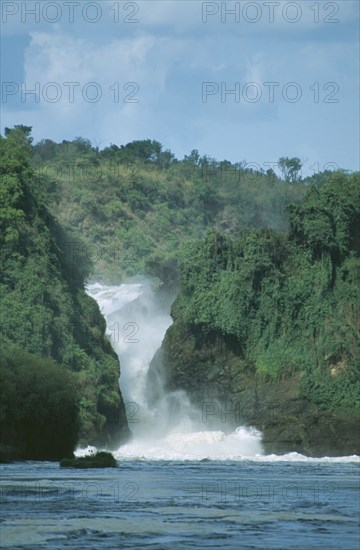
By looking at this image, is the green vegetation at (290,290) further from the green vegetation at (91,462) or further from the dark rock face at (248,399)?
the green vegetation at (91,462)

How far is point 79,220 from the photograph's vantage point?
19050cm

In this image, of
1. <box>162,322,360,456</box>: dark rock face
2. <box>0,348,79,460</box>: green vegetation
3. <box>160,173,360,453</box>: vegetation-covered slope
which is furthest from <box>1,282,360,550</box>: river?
<box>160,173,360,453</box>: vegetation-covered slope

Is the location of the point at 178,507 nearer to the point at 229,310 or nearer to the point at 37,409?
the point at 37,409

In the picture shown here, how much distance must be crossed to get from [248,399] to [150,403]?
40.0ft

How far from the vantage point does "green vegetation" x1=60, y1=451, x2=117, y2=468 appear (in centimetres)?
7606

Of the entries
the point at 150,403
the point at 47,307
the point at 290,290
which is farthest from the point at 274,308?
the point at 47,307

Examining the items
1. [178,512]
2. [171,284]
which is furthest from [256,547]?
[171,284]

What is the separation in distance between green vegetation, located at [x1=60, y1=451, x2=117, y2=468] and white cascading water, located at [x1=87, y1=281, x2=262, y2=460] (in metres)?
23.2

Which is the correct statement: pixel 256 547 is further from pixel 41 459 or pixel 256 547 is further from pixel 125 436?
pixel 125 436

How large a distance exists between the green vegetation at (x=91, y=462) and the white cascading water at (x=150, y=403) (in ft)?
76.2

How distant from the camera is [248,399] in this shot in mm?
119500

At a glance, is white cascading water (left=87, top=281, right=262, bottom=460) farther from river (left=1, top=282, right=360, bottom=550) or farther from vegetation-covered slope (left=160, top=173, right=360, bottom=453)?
river (left=1, top=282, right=360, bottom=550)

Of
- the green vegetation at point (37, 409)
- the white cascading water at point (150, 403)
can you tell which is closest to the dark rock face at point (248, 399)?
the white cascading water at point (150, 403)

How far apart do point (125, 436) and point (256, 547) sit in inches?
3379
